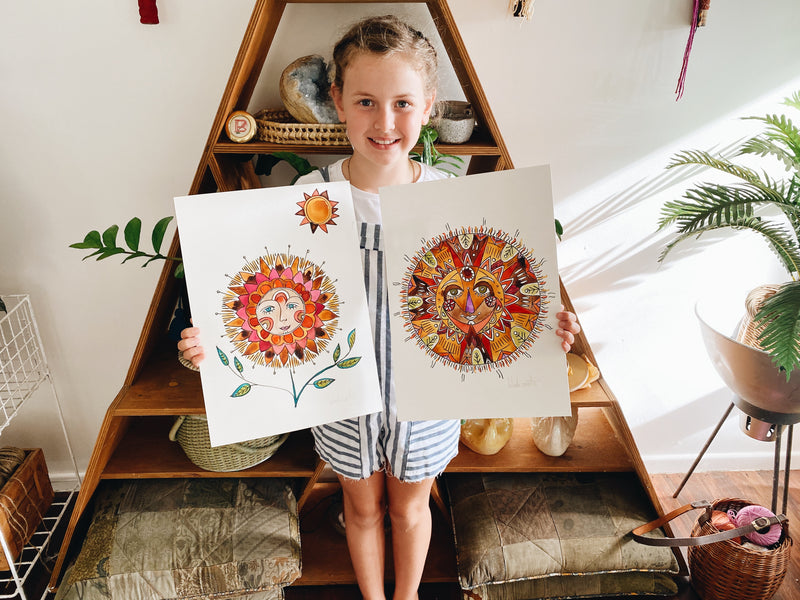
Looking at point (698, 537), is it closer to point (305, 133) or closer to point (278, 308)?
point (278, 308)

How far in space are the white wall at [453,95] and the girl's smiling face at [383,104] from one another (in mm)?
296

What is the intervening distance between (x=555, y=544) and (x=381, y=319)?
861mm

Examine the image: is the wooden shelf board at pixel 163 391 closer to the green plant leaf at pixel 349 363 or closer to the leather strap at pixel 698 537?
the green plant leaf at pixel 349 363

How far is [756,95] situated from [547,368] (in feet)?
3.78

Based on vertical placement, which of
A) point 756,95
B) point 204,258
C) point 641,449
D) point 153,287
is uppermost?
point 756,95

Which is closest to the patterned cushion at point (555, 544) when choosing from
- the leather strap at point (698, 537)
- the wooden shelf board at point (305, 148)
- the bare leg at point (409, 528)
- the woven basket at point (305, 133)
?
the leather strap at point (698, 537)

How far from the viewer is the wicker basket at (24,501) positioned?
1582 mm

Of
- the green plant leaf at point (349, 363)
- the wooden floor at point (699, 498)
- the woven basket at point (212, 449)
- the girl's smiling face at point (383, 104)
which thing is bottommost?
the wooden floor at point (699, 498)

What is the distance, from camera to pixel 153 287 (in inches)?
70.7

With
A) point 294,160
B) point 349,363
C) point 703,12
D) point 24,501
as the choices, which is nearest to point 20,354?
point 24,501

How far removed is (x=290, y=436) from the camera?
1764 millimetres

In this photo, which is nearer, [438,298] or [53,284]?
[438,298]

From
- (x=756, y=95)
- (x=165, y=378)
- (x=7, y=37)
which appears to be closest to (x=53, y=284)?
(x=165, y=378)

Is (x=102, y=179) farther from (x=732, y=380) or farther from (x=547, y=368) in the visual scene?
(x=732, y=380)
